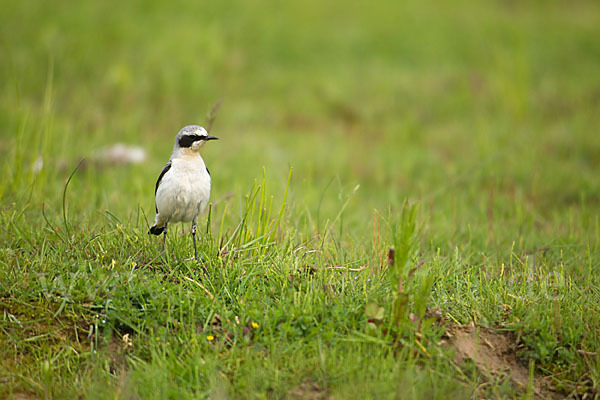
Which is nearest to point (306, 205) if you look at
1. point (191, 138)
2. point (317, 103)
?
point (191, 138)

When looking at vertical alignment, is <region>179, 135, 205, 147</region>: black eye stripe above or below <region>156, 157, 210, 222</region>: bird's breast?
above

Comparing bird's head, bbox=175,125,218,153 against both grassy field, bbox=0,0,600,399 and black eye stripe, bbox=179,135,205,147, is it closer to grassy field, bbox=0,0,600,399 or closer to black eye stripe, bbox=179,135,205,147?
black eye stripe, bbox=179,135,205,147

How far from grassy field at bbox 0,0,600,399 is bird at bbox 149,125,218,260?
7.8 inches

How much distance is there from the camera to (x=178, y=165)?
13.4 ft

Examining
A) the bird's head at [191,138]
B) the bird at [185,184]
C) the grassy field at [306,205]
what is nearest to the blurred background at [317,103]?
the grassy field at [306,205]

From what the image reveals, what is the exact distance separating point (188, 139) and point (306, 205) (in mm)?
1520

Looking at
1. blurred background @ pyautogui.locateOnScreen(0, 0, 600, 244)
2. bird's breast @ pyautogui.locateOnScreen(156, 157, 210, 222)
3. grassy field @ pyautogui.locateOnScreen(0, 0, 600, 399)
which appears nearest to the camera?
grassy field @ pyautogui.locateOnScreen(0, 0, 600, 399)

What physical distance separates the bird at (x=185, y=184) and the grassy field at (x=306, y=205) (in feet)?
0.65

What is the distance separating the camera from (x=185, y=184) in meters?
4.01

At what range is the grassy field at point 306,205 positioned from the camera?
328cm

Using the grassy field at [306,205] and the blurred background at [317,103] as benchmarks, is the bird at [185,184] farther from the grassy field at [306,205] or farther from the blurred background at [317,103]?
the blurred background at [317,103]

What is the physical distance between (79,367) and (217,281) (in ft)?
3.31

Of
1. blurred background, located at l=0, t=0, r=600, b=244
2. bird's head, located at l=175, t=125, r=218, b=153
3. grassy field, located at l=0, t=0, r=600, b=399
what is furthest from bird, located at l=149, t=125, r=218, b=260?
blurred background, located at l=0, t=0, r=600, b=244

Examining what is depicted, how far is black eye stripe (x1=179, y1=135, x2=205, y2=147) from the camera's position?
13.5ft
